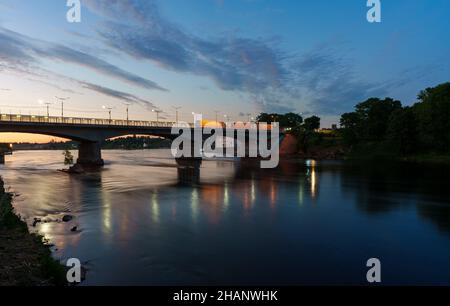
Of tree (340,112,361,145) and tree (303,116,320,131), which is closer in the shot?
tree (340,112,361,145)

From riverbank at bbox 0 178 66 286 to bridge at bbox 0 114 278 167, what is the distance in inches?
2393

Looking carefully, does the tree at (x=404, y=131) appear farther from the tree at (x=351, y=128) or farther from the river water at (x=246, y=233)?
the river water at (x=246, y=233)

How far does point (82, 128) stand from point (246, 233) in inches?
2690

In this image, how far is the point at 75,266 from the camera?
16625mm

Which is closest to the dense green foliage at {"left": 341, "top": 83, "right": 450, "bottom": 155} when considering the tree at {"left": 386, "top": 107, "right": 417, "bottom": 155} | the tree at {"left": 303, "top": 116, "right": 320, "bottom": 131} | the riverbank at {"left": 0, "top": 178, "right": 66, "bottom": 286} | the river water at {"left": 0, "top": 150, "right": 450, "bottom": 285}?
the tree at {"left": 386, "top": 107, "right": 417, "bottom": 155}

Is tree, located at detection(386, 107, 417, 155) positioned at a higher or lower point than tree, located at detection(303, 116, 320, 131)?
lower

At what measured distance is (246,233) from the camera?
83.5ft

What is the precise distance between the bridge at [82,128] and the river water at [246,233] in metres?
31.0

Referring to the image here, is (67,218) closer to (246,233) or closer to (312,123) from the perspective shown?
(246,233)

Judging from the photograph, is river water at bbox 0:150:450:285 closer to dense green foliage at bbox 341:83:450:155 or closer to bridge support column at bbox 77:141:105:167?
bridge support column at bbox 77:141:105:167

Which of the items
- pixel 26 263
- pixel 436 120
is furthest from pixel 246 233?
pixel 436 120

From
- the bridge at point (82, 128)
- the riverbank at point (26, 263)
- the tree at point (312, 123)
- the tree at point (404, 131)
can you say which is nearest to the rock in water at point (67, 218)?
the riverbank at point (26, 263)

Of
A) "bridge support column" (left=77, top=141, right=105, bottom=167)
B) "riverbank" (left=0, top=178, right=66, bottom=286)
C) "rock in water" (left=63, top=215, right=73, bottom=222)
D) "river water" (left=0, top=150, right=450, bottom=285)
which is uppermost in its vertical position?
"bridge support column" (left=77, top=141, right=105, bottom=167)

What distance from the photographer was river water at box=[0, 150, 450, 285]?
17438 millimetres
